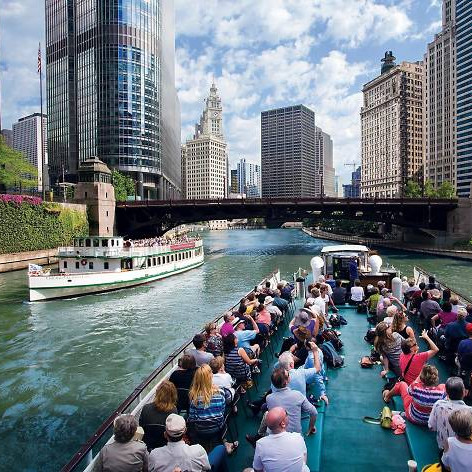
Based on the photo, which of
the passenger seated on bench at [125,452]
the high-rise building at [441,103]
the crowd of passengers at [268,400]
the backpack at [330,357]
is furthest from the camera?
the high-rise building at [441,103]

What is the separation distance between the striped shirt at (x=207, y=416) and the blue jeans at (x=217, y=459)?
0.31 m

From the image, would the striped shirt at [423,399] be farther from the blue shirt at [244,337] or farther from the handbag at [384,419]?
the blue shirt at [244,337]

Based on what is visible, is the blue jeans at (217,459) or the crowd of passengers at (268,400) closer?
the crowd of passengers at (268,400)

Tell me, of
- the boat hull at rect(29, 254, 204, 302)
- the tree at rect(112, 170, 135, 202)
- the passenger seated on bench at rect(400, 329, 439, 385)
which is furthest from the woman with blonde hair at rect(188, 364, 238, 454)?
the tree at rect(112, 170, 135, 202)

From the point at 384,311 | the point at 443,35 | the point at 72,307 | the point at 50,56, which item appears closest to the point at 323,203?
the point at 72,307

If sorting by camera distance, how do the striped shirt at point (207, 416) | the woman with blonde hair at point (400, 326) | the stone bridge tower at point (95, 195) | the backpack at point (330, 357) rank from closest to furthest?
the striped shirt at point (207, 416) → the woman with blonde hair at point (400, 326) → the backpack at point (330, 357) → the stone bridge tower at point (95, 195)

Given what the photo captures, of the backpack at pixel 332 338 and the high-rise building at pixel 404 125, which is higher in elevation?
the high-rise building at pixel 404 125

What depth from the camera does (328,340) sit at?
11445mm

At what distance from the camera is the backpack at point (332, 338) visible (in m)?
11.4

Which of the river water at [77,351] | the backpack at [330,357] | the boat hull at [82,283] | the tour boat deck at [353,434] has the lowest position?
the river water at [77,351]

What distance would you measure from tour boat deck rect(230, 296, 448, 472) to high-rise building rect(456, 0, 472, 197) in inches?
6660

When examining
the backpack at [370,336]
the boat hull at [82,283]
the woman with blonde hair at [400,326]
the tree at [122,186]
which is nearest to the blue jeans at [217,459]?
the woman with blonde hair at [400,326]

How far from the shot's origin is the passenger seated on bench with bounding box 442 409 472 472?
4.79m

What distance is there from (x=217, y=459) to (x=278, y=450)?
1288mm
